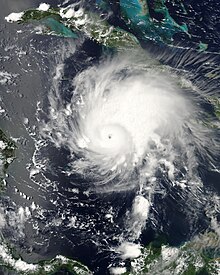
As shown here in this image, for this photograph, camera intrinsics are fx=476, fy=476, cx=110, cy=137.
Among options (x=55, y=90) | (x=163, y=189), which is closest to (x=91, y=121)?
(x=55, y=90)

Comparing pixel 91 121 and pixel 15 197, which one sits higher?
pixel 91 121

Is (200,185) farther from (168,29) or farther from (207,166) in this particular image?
(168,29)

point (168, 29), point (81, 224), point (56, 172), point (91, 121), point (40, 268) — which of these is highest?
point (168, 29)

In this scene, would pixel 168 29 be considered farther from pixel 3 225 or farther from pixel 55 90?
pixel 3 225

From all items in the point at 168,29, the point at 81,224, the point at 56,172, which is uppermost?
the point at 168,29

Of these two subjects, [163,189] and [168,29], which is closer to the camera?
[163,189]

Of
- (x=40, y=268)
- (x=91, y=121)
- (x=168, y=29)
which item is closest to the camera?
(x=40, y=268)

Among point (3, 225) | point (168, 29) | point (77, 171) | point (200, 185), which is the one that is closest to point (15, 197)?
point (3, 225)

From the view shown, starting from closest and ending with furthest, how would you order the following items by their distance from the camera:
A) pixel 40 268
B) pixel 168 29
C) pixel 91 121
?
pixel 40 268 < pixel 91 121 < pixel 168 29

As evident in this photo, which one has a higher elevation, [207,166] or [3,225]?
[207,166]
